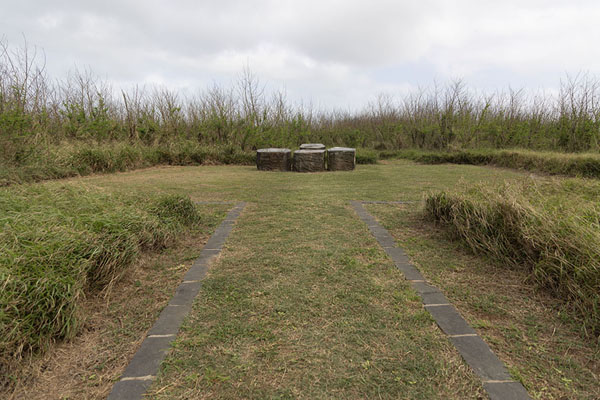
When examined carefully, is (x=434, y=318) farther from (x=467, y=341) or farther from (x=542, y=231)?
(x=542, y=231)

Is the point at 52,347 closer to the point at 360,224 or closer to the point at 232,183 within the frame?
the point at 360,224

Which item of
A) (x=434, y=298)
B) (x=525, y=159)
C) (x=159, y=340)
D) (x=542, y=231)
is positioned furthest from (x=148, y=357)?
(x=525, y=159)

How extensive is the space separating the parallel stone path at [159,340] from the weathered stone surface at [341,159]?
681cm

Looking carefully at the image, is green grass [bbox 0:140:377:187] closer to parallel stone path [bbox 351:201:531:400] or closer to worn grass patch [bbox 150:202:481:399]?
worn grass patch [bbox 150:202:481:399]

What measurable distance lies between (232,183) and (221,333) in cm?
520

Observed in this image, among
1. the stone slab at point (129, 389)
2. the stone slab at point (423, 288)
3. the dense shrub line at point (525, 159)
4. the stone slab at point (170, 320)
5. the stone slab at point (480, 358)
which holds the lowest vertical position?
the stone slab at point (480, 358)

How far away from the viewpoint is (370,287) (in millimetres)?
2141

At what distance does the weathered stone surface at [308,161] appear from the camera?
8961 millimetres

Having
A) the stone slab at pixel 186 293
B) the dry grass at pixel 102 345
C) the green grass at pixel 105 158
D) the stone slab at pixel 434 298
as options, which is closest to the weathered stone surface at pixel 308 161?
the green grass at pixel 105 158

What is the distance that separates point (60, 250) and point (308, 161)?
7495 millimetres

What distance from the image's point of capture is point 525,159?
29.0 feet

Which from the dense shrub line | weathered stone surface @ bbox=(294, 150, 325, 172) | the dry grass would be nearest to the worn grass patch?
the dry grass

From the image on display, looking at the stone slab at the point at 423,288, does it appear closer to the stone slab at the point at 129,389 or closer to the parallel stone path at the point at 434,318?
the parallel stone path at the point at 434,318

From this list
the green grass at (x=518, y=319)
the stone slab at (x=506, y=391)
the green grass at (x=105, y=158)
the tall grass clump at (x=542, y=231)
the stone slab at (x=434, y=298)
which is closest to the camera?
the stone slab at (x=506, y=391)
